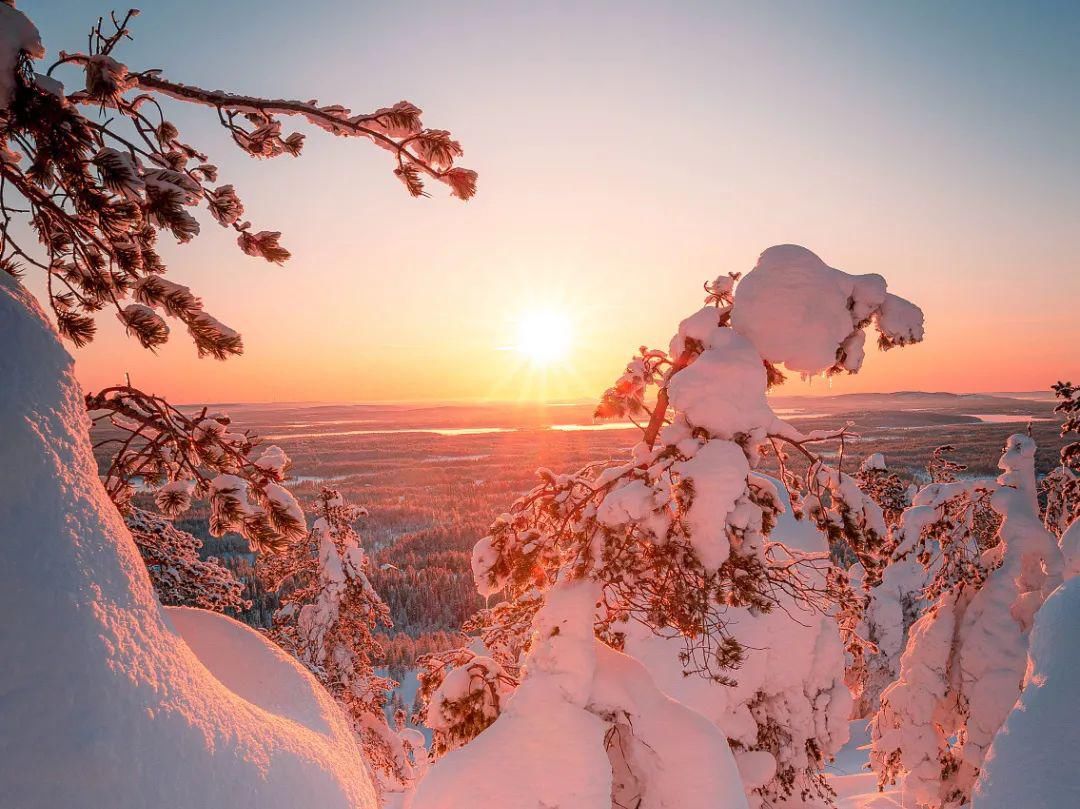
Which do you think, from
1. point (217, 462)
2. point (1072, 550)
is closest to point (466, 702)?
A: point (217, 462)

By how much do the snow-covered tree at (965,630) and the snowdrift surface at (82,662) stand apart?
43.0ft

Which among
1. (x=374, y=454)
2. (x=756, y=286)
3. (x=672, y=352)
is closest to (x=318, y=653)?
(x=672, y=352)

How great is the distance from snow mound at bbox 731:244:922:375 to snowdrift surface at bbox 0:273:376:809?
148 inches

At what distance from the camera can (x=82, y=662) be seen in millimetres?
1241

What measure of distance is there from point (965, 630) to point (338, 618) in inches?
553

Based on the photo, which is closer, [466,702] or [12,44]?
[12,44]

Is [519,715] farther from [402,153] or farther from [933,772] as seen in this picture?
[933,772]

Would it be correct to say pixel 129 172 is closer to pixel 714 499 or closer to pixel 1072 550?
pixel 714 499

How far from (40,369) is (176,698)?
933 millimetres

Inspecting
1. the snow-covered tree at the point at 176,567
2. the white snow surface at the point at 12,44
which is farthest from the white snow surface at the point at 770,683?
the white snow surface at the point at 12,44

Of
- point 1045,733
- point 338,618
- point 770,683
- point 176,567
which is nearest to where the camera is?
point 1045,733

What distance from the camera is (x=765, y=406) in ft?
13.6

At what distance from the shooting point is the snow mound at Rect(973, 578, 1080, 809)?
3.44 metres

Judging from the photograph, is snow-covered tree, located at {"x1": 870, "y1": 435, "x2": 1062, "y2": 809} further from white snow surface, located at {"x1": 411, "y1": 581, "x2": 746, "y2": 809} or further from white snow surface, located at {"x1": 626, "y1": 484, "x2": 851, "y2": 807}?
white snow surface, located at {"x1": 411, "y1": 581, "x2": 746, "y2": 809}
